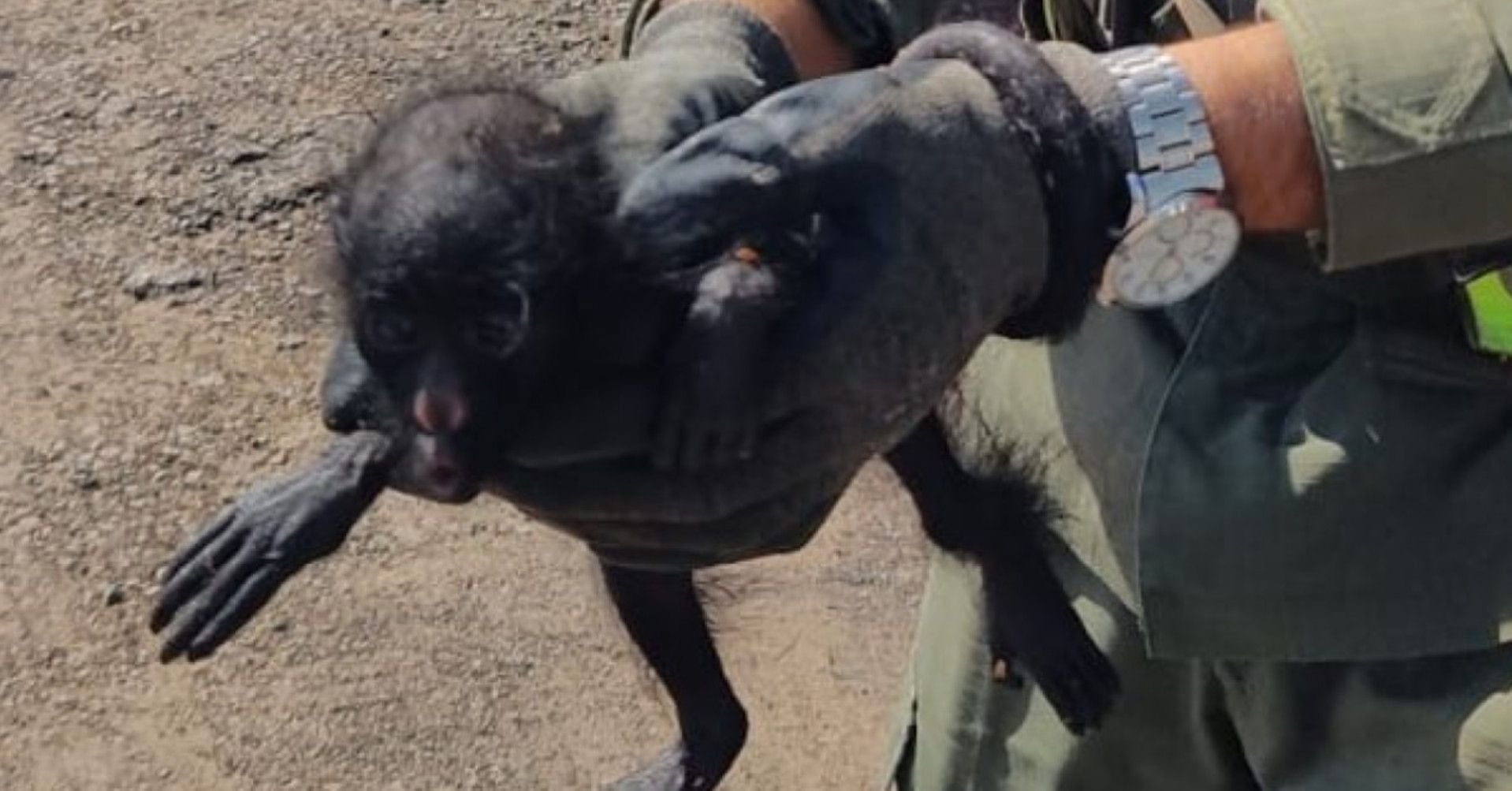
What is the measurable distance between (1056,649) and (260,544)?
591 mm

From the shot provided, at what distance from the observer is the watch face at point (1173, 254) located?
1.47m

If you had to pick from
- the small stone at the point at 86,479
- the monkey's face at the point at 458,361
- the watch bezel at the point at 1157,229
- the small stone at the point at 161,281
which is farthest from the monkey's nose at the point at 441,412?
the small stone at the point at 161,281

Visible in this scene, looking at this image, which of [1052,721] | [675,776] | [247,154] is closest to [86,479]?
[247,154]

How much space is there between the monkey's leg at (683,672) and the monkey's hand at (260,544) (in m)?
0.32

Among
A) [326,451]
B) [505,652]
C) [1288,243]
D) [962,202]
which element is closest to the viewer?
[962,202]

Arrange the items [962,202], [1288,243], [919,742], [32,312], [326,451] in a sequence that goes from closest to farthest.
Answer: [962,202], [1288,243], [326,451], [919,742], [32,312]

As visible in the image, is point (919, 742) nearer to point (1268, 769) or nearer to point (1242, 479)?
point (1268, 769)

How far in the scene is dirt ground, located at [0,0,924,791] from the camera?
10.2 ft

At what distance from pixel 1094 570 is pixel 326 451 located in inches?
22.7

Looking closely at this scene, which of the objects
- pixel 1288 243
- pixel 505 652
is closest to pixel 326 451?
pixel 1288 243

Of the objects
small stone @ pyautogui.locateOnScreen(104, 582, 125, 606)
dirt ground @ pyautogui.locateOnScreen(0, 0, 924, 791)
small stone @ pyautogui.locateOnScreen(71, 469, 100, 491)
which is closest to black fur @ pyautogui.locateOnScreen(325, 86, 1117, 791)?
dirt ground @ pyautogui.locateOnScreen(0, 0, 924, 791)

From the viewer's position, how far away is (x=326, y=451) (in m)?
1.77

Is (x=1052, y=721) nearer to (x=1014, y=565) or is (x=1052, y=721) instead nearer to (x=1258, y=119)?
(x=1014, y=565)

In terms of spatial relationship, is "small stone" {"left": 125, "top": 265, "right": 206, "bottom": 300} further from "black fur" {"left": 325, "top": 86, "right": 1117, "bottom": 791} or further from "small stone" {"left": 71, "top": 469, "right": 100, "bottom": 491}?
"black fur" {"left": 325, "top": 86, "right": 1117, "bottom": 791}
